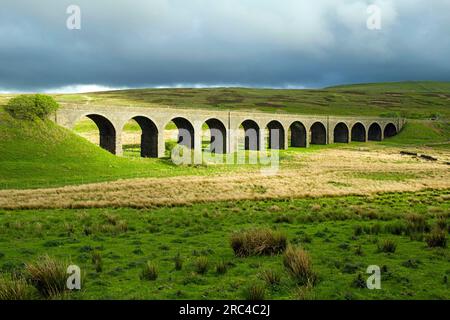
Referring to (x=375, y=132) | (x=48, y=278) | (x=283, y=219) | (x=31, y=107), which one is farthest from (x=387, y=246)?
(x=375, y=132)

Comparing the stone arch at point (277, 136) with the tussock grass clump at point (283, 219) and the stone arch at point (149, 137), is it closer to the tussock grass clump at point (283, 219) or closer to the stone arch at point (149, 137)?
the stone arch at point (149, 137)

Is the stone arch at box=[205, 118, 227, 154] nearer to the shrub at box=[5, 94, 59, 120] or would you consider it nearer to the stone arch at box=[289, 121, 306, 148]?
the stone arch at box=[289, 121, 306, 148]

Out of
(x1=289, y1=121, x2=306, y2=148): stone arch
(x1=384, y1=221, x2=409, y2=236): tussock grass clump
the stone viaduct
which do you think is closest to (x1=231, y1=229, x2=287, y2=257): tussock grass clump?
(x1=384, y1=221, x2=409, y2=236): tussock grass clump

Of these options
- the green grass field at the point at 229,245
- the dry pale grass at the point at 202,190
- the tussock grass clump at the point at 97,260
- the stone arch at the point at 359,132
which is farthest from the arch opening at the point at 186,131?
the stone arch at the point at 359,132

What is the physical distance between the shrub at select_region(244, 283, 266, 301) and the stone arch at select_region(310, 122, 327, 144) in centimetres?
8872

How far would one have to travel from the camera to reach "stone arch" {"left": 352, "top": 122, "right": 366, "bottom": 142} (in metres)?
104

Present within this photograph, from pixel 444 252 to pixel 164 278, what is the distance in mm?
7758

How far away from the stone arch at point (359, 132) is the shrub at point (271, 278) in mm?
100051

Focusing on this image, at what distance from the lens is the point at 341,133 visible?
102 meters

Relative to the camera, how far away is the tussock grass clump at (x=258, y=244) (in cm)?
1189

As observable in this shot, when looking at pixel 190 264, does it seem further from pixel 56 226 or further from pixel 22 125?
pixel 22 125

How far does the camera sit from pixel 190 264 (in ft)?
36.4

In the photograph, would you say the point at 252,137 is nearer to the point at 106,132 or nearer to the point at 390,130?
the point at 106,132

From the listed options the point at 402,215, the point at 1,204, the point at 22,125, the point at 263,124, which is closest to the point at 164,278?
the point at 402,215
